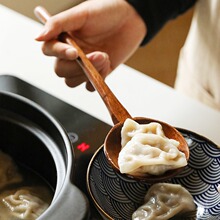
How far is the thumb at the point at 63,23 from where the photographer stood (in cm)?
108

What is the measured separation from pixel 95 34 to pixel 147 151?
44 cm

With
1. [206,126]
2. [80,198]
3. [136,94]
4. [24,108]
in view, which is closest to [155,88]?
[136,94]

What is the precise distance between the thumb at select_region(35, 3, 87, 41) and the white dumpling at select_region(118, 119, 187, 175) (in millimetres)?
334

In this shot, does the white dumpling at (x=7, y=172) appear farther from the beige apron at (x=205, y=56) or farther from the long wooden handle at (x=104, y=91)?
the beige apron at (x=205, y=56)

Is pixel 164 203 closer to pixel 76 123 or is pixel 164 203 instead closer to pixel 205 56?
pixel 76 123

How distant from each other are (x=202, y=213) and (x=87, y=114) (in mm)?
318

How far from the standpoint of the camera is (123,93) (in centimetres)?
111

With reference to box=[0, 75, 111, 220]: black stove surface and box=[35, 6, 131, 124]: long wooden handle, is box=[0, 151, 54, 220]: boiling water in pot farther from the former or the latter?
box=[35, 6, 131, 124]: long wooden handle

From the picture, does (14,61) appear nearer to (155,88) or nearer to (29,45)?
(29,45)

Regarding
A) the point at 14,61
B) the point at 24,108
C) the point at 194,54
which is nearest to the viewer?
the point at 24,108

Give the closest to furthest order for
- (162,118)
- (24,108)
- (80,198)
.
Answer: (80,198) < (24,108) < (162,118)

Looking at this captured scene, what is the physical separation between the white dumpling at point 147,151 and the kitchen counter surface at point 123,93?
0.18 meters

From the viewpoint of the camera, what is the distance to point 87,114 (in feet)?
3.32

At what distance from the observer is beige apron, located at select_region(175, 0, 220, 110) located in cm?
127
